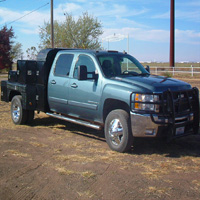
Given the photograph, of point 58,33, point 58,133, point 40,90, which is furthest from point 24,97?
point 58,33

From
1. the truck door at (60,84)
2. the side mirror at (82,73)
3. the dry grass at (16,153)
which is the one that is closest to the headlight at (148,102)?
the side mirror at (82,73)

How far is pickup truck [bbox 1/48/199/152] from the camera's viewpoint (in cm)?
560

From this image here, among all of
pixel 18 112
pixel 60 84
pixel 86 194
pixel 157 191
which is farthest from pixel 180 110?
pixel 18 112

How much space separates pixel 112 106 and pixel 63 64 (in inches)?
74.5

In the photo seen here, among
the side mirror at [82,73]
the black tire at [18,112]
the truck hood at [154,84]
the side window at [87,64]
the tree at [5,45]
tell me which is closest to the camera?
the truck hood at [154,84]

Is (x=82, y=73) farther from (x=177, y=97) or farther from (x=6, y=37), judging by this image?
(x=6, y=37)

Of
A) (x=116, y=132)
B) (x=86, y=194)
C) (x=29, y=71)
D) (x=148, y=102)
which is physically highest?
(x=29, y=71)

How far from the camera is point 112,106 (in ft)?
20.9

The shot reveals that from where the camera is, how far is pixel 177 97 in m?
5.90

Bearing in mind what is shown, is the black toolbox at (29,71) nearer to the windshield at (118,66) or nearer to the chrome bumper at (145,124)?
the windshield at (118,66)

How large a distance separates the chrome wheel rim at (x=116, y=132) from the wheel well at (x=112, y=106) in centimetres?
31

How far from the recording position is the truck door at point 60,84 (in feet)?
24.0

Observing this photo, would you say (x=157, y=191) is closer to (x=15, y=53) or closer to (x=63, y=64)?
(x=63, y=64)

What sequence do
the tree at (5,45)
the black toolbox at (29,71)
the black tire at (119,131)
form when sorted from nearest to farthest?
the black tire at (119,131) → the black toolbox at (29,71) → the tree at (5,45)
